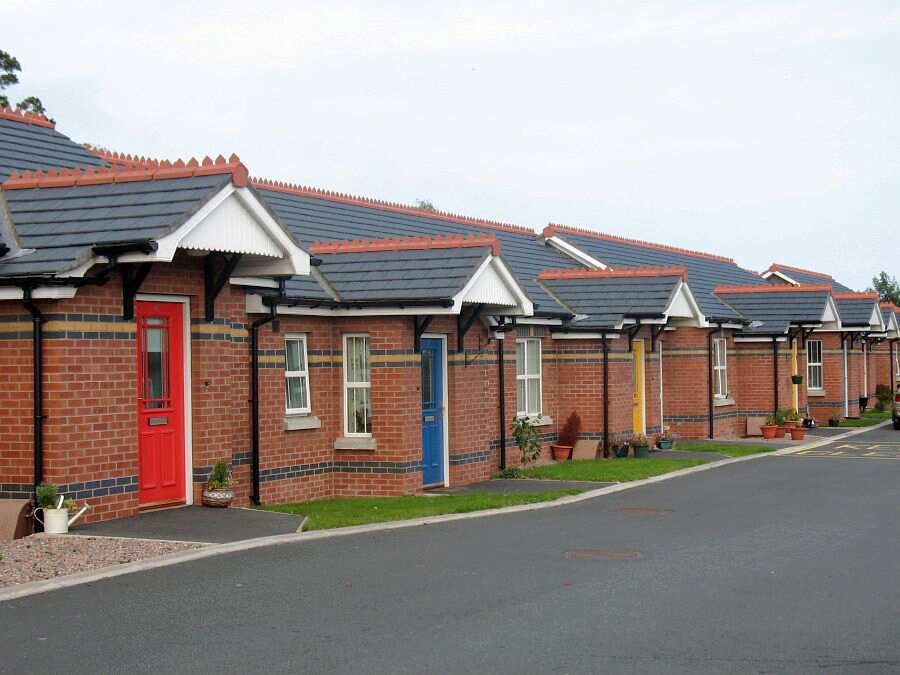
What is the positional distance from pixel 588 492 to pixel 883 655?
33.5 feet

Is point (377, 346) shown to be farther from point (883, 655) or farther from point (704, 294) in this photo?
point (704, 294)

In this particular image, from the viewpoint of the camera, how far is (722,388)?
32.7 metres

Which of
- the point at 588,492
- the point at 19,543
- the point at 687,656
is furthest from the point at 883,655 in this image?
the point at 588,492

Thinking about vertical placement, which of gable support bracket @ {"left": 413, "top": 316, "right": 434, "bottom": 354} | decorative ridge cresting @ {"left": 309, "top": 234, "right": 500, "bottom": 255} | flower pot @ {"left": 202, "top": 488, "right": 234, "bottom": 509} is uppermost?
decorative ridge cresting @ {"left": 309, "top": 234, "right": 500, "bottom": 255}

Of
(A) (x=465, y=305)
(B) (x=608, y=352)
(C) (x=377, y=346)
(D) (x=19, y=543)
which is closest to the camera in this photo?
(D) (x=19, y=543)

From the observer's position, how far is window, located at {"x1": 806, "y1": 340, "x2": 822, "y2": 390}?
4081cm

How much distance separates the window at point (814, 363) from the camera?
4081 centimetres

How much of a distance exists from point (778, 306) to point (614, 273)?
9.94m

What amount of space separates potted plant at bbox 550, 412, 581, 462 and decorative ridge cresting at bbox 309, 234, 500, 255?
24.0 feet

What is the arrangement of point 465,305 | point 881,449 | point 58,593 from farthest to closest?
point 881,449 < point 465,305 < point 58,593

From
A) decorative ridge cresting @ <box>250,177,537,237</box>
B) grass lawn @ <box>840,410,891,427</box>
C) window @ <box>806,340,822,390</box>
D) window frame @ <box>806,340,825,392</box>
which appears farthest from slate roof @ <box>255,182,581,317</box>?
grass lawn @ <box>840,410,891,427</box>

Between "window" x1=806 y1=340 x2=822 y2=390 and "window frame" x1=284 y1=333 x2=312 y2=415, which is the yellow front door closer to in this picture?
"window frame" x1=284 y1=333 x2=312 y2=415

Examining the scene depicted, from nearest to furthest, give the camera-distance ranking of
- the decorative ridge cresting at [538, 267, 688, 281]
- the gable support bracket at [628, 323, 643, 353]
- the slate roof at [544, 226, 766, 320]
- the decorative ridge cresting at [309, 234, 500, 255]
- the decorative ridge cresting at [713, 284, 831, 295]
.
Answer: the decorative ridge cresting at [309, 234, 500, 255], the gable support bracket at [628, 323, 643, 353], the decorative ridge cresting at [538, 267, 688, 281], the slate roof at [544, 226, 766, 320], the decorative ridge cresting at [713, 284, 831, 295]

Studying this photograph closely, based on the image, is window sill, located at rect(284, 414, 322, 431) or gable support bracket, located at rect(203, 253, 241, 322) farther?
window sill, located at rect(284, 414, 322, 431)
